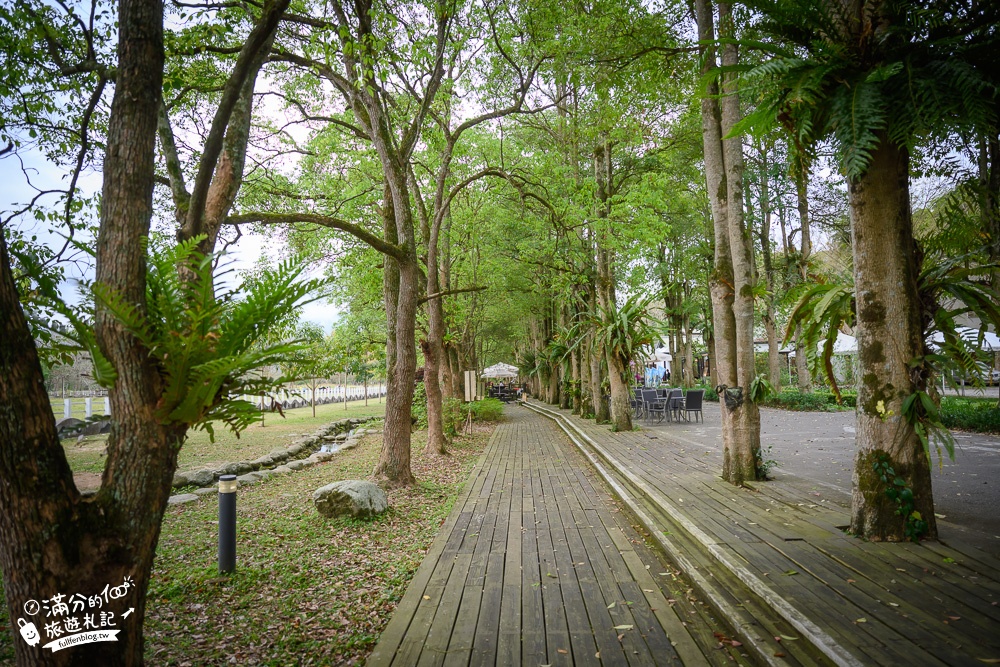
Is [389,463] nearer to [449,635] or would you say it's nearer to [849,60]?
[449,635]

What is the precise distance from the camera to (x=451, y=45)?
7602 millimetres

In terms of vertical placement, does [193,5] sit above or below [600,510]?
above

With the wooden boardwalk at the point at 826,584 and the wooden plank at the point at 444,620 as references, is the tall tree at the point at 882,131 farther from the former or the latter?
the wooden plank at the point at 444,620

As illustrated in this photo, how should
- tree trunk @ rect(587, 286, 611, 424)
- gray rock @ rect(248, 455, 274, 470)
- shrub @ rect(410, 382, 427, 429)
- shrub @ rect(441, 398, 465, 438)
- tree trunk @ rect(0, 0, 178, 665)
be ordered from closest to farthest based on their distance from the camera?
tree trunk @ rect(0, 0, 178, 665) < gray rock @ rect(248, 455, 274, 470) < shrub @ rect(441, 398, 465, 438) < tree trunk @ rect(587, 286, 611, 424) < shrub @ rect(410, 382, 427, 429)

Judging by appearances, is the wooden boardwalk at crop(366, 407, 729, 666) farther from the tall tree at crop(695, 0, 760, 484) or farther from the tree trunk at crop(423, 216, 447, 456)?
the tree trunk at crop(423, 216, 447, 456)

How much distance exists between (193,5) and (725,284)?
641cm

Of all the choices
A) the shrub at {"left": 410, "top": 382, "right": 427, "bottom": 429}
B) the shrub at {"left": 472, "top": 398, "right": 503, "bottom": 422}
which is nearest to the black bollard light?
the shrub at {"left": 410, "top": 382, "right": 427, "bottom": 429}

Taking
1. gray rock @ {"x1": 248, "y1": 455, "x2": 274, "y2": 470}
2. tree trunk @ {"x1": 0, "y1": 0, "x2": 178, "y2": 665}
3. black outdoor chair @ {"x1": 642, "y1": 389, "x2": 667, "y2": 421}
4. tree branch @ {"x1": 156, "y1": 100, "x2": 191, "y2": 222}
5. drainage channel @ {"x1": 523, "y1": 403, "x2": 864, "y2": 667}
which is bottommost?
gray rock @ {"x1": 248, "y1": 455, "x2": 274, "y2": 470}

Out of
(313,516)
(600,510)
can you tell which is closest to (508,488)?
(600,510)

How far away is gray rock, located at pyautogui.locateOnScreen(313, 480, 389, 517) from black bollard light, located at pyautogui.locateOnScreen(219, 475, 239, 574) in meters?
1.56

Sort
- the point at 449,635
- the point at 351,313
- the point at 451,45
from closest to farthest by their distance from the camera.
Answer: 1. the point at 449,635
2. the point at 451,45
3. the point at 351,313

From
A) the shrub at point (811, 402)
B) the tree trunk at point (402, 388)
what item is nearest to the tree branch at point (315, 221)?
the tree trunk at point (402, 388)

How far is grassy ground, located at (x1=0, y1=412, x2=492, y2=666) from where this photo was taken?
3.25 meters

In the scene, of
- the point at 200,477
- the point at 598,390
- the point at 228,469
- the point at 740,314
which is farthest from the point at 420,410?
the point at 740,314
